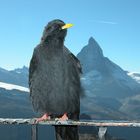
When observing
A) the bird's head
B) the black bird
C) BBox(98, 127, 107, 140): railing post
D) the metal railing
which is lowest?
BBox(98, 127, 107, 140): railing post

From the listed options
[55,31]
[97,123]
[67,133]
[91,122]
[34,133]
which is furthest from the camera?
[55,31]

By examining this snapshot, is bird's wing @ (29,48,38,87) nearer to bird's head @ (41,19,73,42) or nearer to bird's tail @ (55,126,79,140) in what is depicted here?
bird's head @ (41,19,73,42)

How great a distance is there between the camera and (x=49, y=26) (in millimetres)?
10969

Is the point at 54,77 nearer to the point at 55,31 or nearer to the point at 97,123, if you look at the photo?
the point at 55,31

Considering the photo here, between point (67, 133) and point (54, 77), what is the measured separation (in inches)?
83.0

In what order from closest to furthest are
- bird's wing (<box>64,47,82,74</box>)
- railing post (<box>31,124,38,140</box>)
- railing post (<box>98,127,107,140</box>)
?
railing post (<box>98,127,107,140</box>)
railing post (<box>31,124,38,140</box>)
bird's wing (<box>64,47,82,74</box>)

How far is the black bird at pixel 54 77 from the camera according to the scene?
10.2 m

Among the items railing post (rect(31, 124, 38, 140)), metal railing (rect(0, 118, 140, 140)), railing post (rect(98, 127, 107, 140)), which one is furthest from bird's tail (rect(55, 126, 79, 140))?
railing post (rect(98, 127, 107, 140))

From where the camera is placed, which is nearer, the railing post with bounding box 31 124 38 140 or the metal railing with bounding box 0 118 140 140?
the metal railing with bounding box 0 118 140 140

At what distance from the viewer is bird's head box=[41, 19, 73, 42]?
35.4ft

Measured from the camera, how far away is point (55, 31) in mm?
10883

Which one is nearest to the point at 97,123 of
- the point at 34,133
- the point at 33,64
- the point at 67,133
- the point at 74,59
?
the point at 34,133

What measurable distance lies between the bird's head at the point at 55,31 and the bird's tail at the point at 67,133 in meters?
2.89

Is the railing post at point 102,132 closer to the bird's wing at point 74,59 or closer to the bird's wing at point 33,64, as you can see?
the bird's wing at point 74,59
